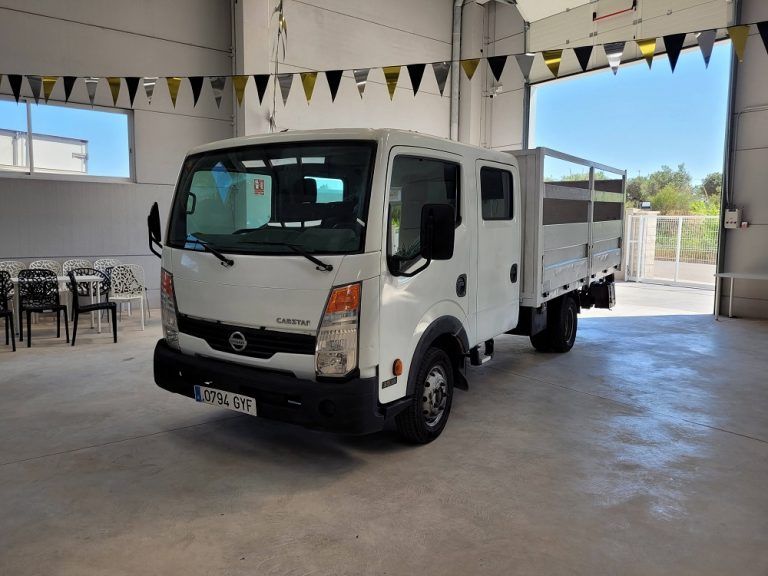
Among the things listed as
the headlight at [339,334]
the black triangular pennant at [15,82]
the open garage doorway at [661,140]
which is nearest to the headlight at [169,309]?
the headlight at [339,334]

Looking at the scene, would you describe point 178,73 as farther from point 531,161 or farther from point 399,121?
point 531,161

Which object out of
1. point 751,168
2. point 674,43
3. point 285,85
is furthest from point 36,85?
point 751,168

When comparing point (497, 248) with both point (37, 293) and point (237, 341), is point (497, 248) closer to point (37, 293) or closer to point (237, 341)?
point (237, 341)

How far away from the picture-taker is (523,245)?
480 centimetres

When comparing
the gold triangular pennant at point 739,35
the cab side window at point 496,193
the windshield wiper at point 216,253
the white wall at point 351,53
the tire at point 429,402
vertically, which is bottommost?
the tire at point 429,402

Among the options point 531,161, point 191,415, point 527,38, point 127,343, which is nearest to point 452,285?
point 531,161

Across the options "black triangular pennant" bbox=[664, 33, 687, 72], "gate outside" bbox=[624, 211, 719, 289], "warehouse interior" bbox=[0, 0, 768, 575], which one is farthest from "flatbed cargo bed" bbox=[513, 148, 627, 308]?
"gate outside" bbox=[624, 211, 719, 289]

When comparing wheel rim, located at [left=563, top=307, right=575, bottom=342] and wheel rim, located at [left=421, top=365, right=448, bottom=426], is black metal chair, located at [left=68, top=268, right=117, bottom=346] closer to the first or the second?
wheel rim, located at [left=421, top=365, right=448, bottom=426]

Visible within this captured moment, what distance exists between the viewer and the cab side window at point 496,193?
3941mm

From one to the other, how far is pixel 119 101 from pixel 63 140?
1.05 meters

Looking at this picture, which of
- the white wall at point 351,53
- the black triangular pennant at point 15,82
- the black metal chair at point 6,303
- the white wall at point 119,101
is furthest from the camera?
the white wall at point 351,53

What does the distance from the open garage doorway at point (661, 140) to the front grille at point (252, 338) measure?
11.5ft

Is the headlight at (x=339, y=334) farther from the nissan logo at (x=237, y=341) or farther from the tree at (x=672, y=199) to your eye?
the tree at (x=672, y=199)

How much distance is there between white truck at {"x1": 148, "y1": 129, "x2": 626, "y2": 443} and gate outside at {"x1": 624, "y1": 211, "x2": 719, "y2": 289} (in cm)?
1109
